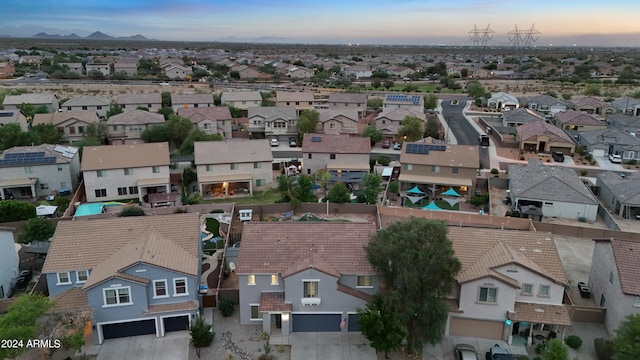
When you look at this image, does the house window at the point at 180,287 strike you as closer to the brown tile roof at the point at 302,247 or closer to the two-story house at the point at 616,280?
the brown tile roof at the point at 302,247

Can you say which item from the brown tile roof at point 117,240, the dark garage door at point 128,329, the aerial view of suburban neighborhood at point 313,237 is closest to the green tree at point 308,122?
the aerial view of suburban neighborhood at point 313,237

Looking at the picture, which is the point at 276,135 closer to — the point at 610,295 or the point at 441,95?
the point at 610,295

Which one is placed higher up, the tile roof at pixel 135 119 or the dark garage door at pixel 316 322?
the tile roof at pixel 135 119

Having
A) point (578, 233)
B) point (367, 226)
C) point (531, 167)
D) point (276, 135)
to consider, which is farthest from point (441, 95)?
point (367, 226)

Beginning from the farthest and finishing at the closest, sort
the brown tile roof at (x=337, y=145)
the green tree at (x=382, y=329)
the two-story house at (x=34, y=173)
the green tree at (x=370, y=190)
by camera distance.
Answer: the brown tile roof at (x=337, y=145)
the two-story house at (x=34, y=173)
the green tree at (x=370, y=190)
the green tree at (x=382, y=329)

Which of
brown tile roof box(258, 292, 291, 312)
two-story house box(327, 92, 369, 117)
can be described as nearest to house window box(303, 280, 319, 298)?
brown tile roof box(258, 292, 291, 312)

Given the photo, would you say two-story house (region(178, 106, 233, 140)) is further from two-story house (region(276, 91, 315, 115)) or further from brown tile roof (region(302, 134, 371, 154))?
brown tile roof (region(302, 134, 371, 154))

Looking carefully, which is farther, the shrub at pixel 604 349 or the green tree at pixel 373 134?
the green tree at pixel 373 134
